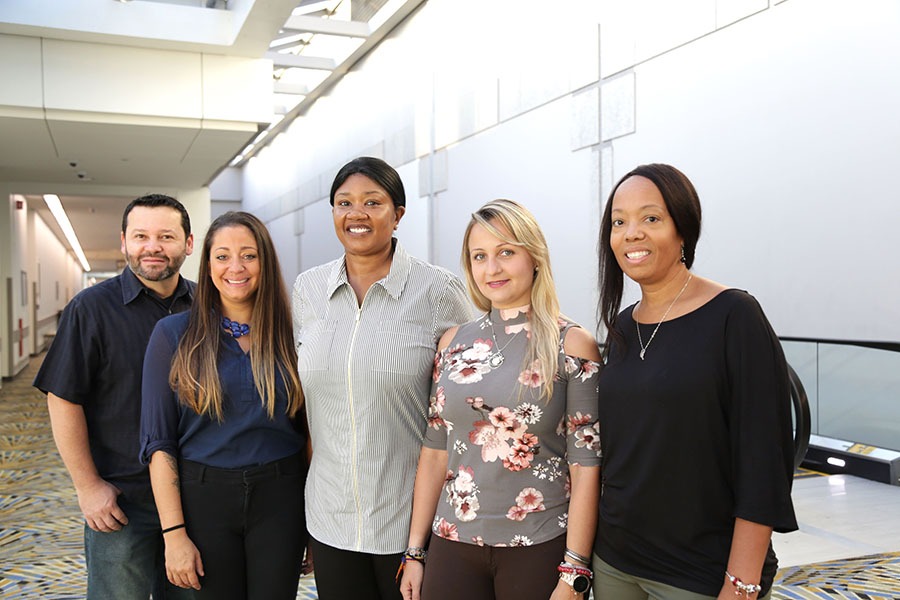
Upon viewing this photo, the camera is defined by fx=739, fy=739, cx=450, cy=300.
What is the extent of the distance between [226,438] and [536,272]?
1.03m

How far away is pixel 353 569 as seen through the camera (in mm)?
2154

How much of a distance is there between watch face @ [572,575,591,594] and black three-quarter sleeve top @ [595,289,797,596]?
0.12 metres

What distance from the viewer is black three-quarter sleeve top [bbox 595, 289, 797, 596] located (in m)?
1.61

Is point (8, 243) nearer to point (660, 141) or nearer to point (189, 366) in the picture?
point (660, 141)

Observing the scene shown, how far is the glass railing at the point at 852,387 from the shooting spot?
18.6 ft

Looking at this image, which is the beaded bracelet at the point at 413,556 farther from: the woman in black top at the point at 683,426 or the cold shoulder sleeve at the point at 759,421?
the cold shoulder sleeve at the point at 759,421

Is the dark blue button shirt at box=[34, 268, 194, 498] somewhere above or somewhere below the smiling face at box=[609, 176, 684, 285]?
below

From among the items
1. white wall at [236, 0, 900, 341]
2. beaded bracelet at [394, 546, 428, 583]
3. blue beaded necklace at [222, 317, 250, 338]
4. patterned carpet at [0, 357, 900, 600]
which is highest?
white wall at [236, 0, 900, 341]

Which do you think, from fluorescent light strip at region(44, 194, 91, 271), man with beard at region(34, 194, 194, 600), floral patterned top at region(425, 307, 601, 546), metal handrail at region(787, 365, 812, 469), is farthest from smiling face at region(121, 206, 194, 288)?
fluorescent light strip at region(44, 194, 91, 271)

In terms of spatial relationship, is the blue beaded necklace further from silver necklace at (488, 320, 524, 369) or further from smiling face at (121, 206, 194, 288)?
silver necklace at (488, 320, 524, 369)

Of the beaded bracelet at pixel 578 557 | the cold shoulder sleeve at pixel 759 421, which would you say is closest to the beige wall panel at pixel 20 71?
the beaded bracelet at pixel 578 557

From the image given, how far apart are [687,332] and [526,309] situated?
0.50 metres

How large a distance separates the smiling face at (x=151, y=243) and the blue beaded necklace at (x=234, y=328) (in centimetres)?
35

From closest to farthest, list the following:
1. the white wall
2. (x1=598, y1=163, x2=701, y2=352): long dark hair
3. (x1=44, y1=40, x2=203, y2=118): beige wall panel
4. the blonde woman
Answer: (x1=598, y1=163, x2=701, y2=352): long dark hair < the blonde woman < the white wall < (x1=44, y1=40, x2=203, y2=118): beige wall panel
